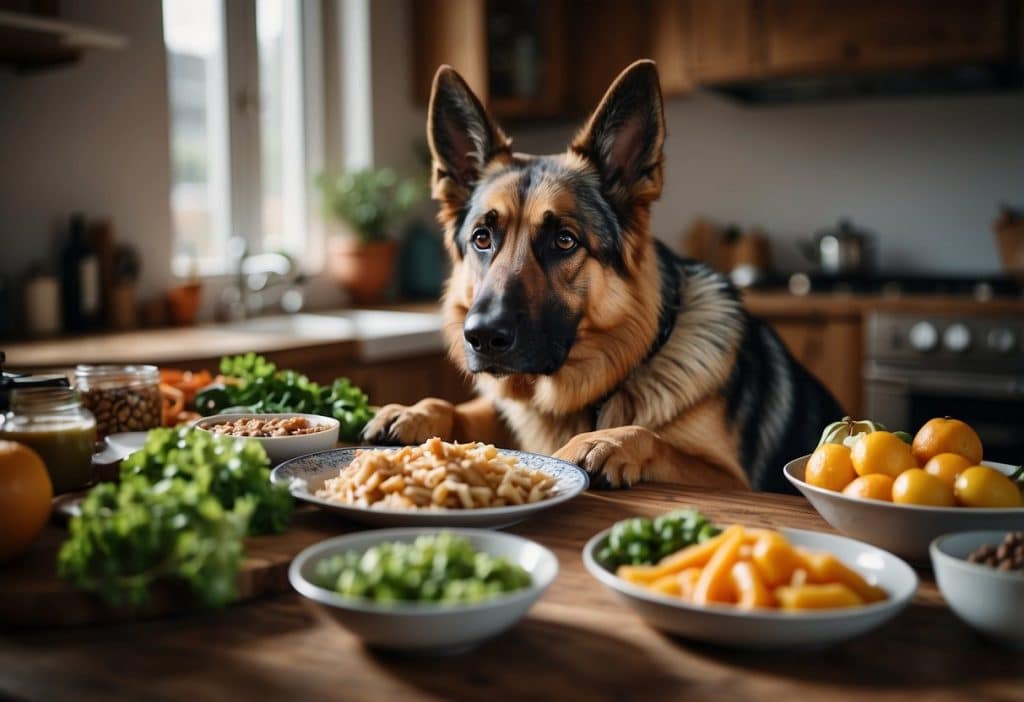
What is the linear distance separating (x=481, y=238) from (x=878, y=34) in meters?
2.54

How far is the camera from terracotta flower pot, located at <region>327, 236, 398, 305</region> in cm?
414

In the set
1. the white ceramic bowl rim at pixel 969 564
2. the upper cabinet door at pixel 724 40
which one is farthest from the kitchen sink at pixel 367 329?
the white ceramic bowl rim at pixel 969 564

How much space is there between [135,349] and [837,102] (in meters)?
3.19

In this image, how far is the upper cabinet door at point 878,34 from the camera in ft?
11.6

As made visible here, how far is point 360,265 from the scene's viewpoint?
416 cm

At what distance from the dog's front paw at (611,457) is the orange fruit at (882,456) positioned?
1.15 feet

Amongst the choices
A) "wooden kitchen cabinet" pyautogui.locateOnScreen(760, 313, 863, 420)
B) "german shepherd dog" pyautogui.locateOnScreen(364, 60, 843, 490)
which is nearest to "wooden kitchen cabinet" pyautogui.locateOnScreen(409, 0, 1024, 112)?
"wooden kitchen cabinet" pyautogui.locateOnScreen(760, 313, 863, 420)

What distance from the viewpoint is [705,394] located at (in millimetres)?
1815

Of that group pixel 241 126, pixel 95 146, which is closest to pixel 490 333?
pixel 95 146

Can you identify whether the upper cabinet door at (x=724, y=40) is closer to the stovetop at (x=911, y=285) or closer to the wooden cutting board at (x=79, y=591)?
the stovetop at (x=911, y=285)

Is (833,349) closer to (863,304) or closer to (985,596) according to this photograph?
(863,304)

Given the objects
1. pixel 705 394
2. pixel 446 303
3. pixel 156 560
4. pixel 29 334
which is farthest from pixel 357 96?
pixel 156 560

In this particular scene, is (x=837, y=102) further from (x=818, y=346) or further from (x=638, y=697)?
(x=638, y=697)

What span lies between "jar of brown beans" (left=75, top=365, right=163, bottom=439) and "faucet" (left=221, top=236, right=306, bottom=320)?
218cm
